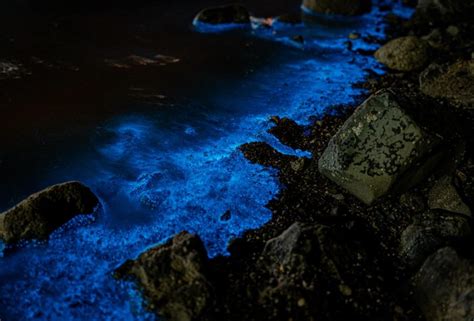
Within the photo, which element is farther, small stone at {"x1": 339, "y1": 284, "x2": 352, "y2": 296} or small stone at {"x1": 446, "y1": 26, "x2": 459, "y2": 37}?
small stone at {"x1": 446, "y1": 26, "x2": 459, "y2": 37}

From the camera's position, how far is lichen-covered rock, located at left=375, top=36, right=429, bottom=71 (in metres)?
8.03

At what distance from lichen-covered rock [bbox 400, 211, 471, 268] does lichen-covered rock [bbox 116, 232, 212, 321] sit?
2.14m

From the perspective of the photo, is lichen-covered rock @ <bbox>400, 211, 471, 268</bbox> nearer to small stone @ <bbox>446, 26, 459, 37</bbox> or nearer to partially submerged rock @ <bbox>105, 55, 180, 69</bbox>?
partially submerged rock @ <bbox>105, 55, 180, 69</bbox>

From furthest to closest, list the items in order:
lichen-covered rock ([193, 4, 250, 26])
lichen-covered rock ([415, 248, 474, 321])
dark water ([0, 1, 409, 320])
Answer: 1. lichen-covered rock ([193, 4, 250, 26])
2. dark water ([0, 1, 409, 320])
3. lichen-covered rock ([415, 248, 474, 321])

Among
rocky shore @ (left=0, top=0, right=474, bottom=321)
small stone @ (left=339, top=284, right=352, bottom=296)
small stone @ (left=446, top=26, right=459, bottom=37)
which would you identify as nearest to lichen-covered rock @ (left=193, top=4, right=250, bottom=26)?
small stone @ (left=446, top=26, right=459, bottom=37)

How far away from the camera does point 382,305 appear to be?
11.4 feet

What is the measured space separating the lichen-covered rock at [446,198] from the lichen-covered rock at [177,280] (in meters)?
2.85

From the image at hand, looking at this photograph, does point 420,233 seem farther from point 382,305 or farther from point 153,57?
point 153,57

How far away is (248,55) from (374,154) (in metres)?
4.97

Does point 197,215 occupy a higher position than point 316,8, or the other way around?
point 316,8

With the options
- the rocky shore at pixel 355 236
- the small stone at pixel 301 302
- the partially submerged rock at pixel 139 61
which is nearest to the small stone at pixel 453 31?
the rocky shore at pixel 355 236

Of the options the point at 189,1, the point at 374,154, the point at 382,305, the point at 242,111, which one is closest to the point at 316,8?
the point at 189,1

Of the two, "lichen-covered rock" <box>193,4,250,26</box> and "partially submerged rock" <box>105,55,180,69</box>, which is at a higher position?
"lichen-covered rock" <box>193,4,250,26</box>

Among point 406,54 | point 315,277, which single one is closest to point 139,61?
point 406,54
